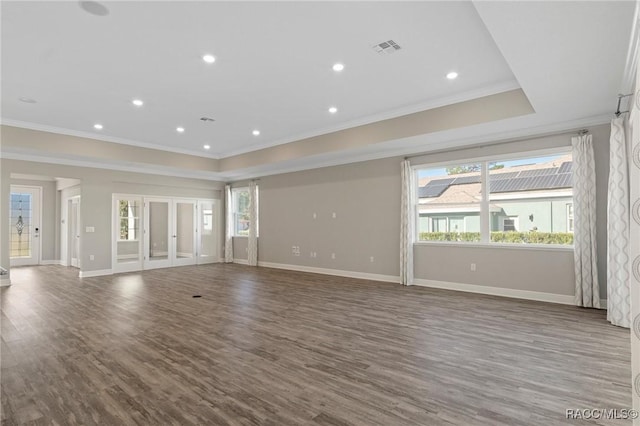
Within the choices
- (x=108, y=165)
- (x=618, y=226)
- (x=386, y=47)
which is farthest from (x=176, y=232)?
(x=618, y=226)

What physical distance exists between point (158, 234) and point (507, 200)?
9085mm

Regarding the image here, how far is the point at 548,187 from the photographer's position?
5523 millimetres

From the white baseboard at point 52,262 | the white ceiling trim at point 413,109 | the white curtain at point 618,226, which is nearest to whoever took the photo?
the white curtain at point 618,226

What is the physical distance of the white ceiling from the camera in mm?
2951

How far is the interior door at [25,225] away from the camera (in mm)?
10227

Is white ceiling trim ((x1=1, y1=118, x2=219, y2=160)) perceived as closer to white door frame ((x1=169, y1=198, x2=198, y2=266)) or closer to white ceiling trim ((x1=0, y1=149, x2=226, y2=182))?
white ceiling trim ((x1=0, y1=149, x2=226, y2=182))

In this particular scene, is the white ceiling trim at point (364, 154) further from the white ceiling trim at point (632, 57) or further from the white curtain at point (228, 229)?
the white ceiling trim at point (632, 57)

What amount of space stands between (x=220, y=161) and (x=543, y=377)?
8.89 m

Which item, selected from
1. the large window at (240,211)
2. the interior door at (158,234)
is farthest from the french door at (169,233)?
the large window at (240,211)

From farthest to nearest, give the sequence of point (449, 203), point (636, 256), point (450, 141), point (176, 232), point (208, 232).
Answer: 1. point (208, 232)
2. point (176, 232)
3. point (449, 203)
4. point (450, 141)
5. point (636, 256)

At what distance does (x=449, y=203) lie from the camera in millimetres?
6562

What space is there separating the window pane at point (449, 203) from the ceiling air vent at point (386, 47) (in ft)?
11.4

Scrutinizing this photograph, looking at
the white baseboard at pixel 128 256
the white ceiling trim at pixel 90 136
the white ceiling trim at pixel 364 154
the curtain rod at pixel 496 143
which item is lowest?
the white baseboard at pixel 128 256

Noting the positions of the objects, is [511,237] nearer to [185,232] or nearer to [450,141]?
[450,141]
